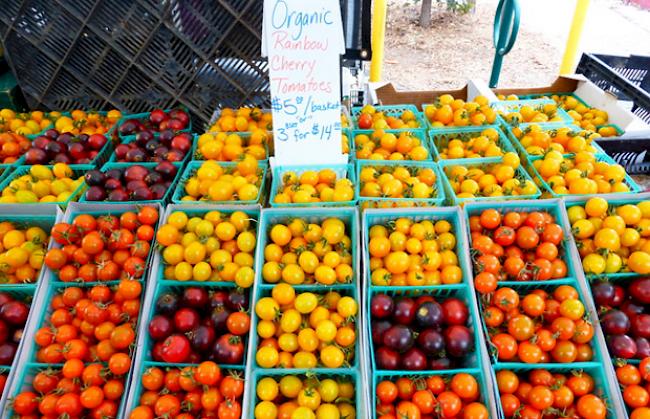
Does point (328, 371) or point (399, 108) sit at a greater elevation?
point (399, 108)

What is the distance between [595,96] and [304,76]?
291cm

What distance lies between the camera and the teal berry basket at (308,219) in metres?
2.30

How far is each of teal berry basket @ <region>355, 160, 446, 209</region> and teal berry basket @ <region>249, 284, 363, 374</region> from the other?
53cm

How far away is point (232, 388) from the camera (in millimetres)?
1882

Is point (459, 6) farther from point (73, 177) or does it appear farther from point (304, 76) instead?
point (73, 177)

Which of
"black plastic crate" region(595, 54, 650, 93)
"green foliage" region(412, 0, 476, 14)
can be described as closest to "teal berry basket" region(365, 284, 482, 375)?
"black plastic crate" region(595, 54, 650, 93)

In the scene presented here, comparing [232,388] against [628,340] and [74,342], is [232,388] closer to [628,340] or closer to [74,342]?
[74,342]

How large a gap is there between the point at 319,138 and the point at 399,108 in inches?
50.3

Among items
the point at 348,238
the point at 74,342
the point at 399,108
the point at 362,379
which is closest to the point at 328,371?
the point at 362,379

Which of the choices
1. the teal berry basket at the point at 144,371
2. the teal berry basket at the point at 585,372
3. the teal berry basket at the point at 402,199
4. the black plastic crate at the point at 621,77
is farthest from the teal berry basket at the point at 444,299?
the black plastic crate at the point at 621,77

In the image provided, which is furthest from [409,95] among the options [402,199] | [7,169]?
[7,169]

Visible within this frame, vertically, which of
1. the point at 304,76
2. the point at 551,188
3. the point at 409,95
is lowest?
the point at 551,188

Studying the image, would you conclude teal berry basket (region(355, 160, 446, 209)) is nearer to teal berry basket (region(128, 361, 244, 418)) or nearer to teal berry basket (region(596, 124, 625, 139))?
teal berry basket (region(128, 361, 244, 418))

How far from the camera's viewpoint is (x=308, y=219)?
2.44m
